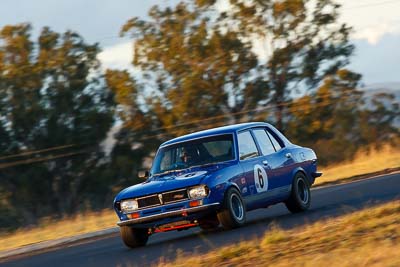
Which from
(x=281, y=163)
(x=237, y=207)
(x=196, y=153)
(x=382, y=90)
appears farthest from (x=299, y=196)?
(x=382, y=90)

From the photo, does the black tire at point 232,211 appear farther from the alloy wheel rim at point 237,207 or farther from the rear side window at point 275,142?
the rear side window at point 275,142

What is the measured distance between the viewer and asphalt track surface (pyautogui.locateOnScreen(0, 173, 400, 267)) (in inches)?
496

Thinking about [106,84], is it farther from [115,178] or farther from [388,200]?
[388,200]

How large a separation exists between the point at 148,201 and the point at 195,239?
2.94ft

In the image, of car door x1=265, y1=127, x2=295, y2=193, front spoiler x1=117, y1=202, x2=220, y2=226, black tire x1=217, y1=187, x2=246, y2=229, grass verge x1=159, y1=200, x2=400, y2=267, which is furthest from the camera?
car door x1=265, y1=127, x2=295, y2=193

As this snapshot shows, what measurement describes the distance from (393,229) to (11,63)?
104 ft

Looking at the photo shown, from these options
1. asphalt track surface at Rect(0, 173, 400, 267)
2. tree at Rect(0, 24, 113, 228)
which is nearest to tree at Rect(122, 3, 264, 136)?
tree at Rect(0, 24, 113, 228)

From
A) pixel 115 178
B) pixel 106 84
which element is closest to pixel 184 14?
Answer: pixel 106 84

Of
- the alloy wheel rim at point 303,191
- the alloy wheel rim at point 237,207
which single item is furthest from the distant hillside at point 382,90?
the alloy wheel rim at point 237,207

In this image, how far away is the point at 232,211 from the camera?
45.2 ft

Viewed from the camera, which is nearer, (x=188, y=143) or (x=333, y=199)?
(x=188, y=143)

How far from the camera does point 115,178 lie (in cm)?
4184

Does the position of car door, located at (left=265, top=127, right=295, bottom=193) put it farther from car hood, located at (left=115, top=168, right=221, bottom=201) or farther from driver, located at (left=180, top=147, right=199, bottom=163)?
car hood, located at (left=115, top=168, right=221, bottom=201)

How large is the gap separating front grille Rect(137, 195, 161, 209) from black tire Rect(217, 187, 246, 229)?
0.87m
